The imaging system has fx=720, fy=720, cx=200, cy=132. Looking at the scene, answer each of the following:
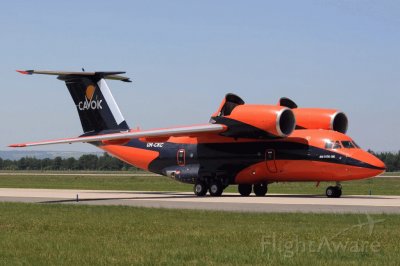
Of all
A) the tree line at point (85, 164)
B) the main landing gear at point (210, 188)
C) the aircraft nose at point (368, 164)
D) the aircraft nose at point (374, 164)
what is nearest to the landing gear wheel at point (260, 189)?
the main landing gear at point (210, 188)

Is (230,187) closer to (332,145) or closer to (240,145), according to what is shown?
(240,145)

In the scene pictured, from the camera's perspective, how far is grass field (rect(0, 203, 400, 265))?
12500 millimetres

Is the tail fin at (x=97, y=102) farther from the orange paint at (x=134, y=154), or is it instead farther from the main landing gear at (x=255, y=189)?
the main landing gear at (x=255, y=189)

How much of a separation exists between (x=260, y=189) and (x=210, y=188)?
2.69 meters

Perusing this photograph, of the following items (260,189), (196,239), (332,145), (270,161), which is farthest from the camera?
(260,189)

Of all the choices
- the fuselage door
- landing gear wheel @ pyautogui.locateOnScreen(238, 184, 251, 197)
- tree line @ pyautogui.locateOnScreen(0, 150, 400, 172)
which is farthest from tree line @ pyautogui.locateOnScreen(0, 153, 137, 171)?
the fuselage door

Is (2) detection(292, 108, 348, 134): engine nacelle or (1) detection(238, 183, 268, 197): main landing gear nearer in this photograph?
(2) detection(292, 108, 348, 134): engine nacelle

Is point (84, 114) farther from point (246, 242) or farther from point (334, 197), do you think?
point (246, 242)

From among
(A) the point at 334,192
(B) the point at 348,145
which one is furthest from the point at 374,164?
(A) the point at 334,192

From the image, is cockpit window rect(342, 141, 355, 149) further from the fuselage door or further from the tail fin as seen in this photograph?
the tail fin

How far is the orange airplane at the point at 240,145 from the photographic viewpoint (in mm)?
33375

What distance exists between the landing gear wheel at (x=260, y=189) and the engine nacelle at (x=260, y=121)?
3.85 meters

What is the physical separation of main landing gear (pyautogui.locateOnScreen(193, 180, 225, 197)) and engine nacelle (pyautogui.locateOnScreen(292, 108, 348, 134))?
5025mm

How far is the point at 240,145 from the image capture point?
118 ft
